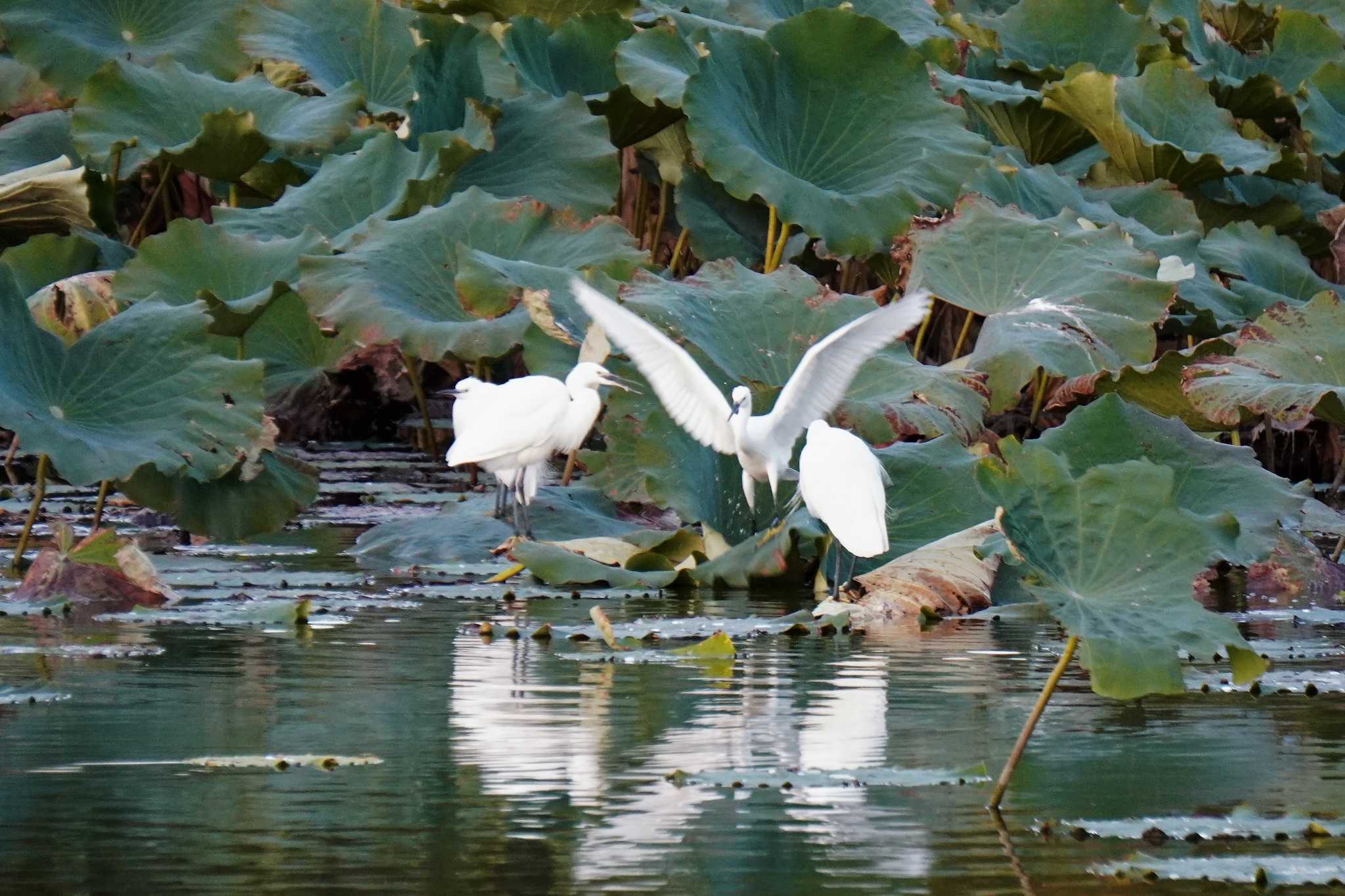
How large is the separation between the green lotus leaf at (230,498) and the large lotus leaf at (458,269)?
58 cm

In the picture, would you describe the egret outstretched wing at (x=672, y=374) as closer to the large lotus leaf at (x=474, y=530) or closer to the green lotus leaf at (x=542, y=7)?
the large lotus leaf at (x=474, y=530)

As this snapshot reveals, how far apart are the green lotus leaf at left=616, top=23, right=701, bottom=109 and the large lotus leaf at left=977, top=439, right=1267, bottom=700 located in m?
5.52

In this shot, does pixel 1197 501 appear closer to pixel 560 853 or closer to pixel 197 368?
pixel 197 368

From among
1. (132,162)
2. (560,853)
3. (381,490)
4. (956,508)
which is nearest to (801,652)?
(956,508)

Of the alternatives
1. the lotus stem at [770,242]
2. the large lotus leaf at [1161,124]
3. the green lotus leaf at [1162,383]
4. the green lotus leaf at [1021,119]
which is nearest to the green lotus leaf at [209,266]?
the lotus stem at [770,242]

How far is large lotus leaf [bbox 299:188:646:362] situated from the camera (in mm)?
7379

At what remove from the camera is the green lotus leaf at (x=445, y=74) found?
905 centimetres

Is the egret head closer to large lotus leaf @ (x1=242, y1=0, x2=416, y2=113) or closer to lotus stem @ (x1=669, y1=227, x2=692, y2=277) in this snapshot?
lotus stem @ (x1=669, y1=227, x2=692, y2=277)

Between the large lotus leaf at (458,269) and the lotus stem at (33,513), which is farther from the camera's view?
the large lotus leaf at (458,269)

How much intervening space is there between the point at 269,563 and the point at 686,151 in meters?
4.08

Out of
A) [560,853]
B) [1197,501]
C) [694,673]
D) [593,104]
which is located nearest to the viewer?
[560,853]

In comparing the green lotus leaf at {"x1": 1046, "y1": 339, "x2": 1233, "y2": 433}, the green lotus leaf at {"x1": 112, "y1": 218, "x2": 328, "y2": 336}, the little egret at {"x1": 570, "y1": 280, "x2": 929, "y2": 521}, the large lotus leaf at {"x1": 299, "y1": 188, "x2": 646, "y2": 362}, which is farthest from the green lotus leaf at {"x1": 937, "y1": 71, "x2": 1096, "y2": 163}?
the little egret at {"x1": 570, "y1": 280, "x2": 929, "y2": 521}

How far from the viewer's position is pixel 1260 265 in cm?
940

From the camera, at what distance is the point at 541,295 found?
23.8 feet
